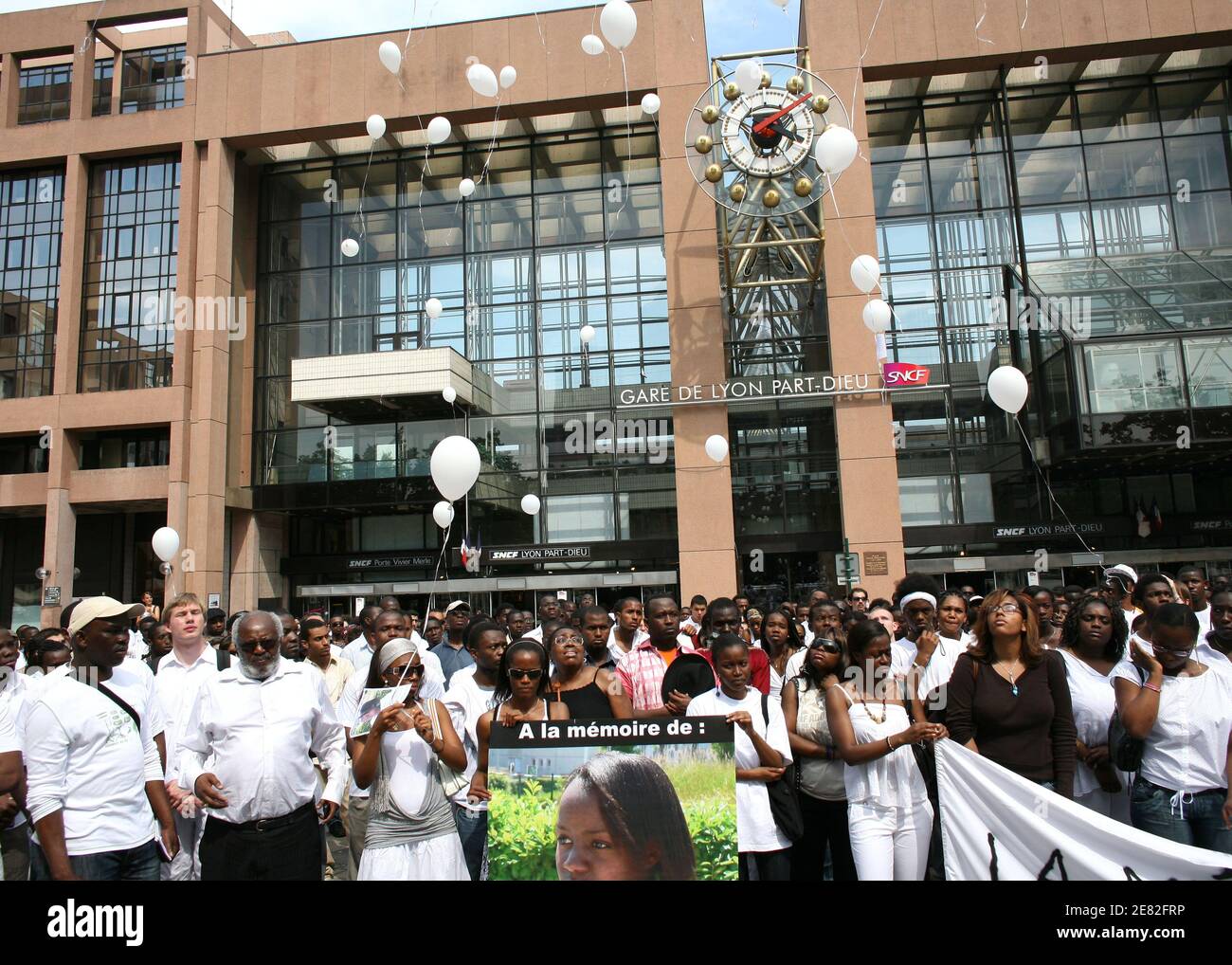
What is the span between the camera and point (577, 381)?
23.4 metres

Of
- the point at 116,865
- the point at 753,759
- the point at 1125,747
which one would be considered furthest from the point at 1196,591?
the point at 116,865

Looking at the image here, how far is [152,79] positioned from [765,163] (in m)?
19.5

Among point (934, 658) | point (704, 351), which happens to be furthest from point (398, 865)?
point (704, 351)

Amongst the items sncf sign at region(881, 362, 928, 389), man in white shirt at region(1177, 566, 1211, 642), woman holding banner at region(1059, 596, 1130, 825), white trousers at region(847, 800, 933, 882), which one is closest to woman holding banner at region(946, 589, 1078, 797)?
woman holding banner at region(1059, 596, 1130, 825)

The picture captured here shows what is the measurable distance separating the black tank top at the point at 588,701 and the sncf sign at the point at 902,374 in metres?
17.0

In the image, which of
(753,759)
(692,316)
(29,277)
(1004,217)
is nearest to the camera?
(753,759)

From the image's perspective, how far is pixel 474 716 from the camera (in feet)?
14.8

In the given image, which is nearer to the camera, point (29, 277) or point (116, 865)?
point (116, 865)

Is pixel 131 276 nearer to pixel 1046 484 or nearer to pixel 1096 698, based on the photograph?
pixel 1046 484

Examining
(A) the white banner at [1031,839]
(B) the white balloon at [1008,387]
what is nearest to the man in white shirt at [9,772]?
(A) the white banner at [1031,839]

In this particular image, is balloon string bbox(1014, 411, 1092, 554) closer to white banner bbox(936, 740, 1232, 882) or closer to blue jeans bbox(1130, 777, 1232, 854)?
blue jeans bbox(1130, 777, 1232, 854)

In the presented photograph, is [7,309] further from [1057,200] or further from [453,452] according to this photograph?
[1057,200]

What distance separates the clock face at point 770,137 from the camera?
18172mm
